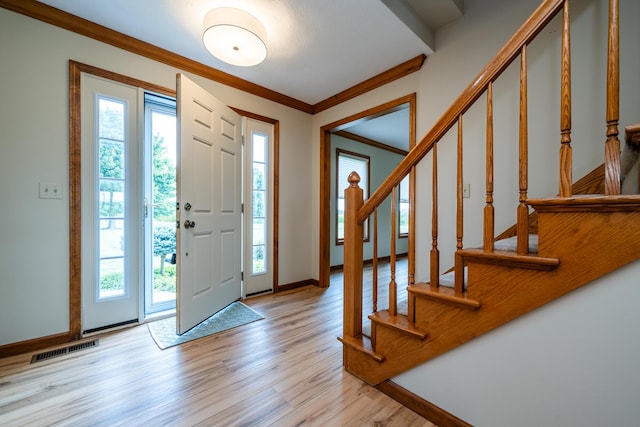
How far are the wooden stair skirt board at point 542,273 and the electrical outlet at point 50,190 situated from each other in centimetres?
245

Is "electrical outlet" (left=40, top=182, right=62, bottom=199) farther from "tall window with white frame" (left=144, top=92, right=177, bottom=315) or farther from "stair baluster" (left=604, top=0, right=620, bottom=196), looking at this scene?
"stair baluster" (left=604, top=0, right=620, bottom=196)

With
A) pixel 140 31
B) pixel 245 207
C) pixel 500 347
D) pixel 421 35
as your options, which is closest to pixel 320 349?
pixel 500 347

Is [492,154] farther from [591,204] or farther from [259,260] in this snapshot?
[259,260]

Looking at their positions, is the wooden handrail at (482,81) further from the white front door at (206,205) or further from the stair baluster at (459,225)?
the white front door at (206,205)

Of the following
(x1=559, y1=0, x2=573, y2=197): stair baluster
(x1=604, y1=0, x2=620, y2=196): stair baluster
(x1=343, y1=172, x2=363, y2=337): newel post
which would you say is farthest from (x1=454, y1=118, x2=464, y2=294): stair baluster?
(x1=343, y1=172, x2=363, y2=337): newel post

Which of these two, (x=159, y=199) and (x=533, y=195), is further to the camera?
(x=159, y=199)

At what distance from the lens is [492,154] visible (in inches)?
39.7

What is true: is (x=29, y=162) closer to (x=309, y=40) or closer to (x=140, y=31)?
(x=140, y=31)

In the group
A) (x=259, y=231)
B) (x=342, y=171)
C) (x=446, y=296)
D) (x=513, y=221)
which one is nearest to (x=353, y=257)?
(x=446, y=296)

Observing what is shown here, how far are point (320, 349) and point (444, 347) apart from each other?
962mm

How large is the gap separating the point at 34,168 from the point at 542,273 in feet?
9.70

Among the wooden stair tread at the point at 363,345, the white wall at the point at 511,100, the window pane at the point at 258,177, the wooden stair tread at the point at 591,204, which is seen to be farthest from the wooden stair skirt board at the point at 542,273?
the window pane at the point at 258,177

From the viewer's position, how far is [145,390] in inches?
55.3

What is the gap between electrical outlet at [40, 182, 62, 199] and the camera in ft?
5.94
